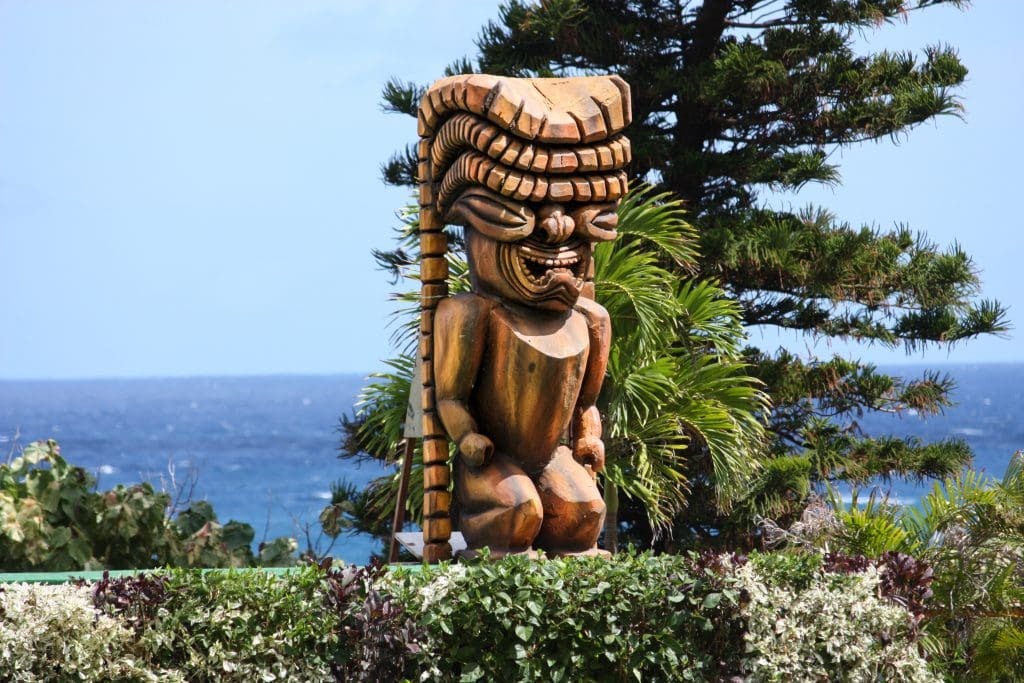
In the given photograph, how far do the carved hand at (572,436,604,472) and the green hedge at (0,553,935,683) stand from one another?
0.82 meters

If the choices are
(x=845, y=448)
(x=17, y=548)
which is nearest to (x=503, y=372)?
(x=17, y=548)

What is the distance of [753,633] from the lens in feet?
16.3

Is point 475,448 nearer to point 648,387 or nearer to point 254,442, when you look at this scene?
point 648,387

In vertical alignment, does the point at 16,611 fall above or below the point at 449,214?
below

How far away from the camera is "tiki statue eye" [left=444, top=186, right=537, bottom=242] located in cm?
539

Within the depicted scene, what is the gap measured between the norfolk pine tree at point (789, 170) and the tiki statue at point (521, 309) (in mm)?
5586

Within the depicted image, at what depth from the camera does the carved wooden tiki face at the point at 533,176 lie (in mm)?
5387

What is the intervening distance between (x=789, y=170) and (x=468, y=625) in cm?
820

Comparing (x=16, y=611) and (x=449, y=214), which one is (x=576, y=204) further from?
(x=16, y=611)

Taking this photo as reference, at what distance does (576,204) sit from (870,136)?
7394mm

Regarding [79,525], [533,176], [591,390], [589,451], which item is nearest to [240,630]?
[589,451]

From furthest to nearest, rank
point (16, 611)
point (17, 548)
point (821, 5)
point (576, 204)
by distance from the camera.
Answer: point (821, 5) → point (17, 548) → point (576, 204) → point (16, 611)

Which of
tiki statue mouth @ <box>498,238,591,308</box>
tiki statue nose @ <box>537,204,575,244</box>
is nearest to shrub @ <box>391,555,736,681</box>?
tiki statue mouth @ <box>498,238,591,308</box>

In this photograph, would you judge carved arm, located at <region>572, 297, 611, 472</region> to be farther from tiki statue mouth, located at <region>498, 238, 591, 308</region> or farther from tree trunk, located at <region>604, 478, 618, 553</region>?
tree trunk, located at <region>604, 478, 618, 553</region>
